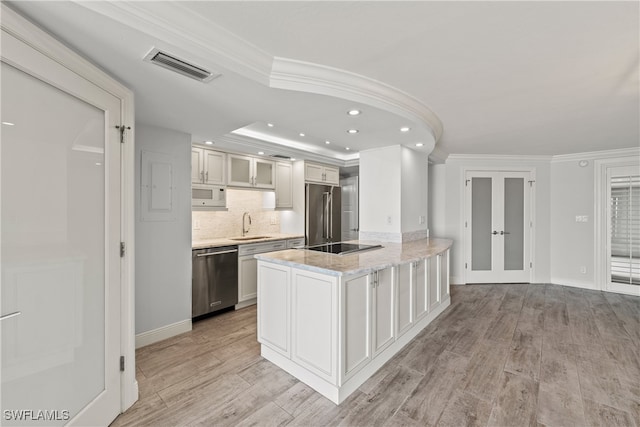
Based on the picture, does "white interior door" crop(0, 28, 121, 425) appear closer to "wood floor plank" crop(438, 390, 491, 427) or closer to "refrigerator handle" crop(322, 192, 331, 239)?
"wood floor plank" crop(438, 390, 491, 427)

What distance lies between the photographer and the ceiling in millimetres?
1400

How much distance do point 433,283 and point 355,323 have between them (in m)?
1.73

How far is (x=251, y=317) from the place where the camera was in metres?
3.59

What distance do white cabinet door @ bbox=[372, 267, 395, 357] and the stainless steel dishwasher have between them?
2.15 metres

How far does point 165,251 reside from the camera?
299cm

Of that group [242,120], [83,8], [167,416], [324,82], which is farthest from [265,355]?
[83,8]

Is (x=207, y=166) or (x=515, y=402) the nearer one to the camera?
(x=515, y=402)

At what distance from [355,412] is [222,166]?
10.6 ft

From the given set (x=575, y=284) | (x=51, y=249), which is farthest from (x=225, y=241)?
(x=575, y=284)

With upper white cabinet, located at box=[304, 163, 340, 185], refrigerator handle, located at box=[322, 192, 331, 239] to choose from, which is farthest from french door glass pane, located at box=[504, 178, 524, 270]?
refrigerator handle, located at box=[322, 192, 331, 239]

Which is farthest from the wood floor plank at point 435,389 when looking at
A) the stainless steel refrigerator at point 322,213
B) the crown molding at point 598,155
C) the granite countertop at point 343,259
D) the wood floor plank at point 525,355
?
the crown molding at point 598,155

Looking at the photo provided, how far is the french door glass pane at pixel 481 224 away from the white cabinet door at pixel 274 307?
4.19m

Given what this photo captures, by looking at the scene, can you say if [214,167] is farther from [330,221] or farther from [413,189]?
[413,189]

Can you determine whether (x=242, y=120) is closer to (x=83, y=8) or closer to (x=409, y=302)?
(x=83, y=8)
